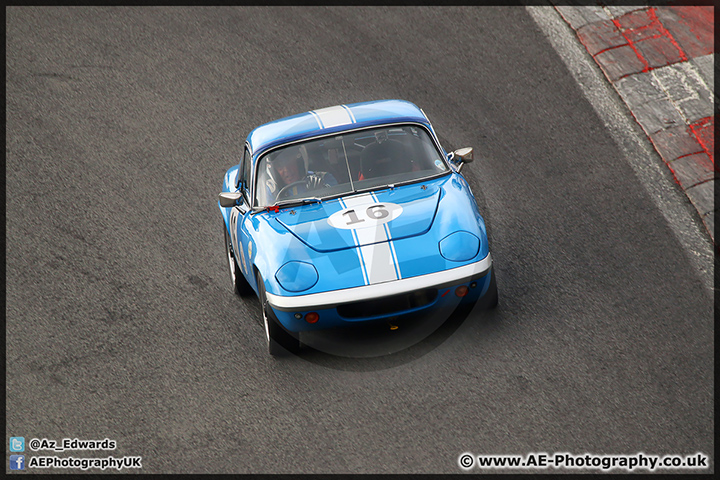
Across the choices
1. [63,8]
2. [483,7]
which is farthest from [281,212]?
[63,8]

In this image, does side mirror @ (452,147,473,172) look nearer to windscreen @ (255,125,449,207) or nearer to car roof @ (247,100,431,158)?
windscreen @ (255,125,449,207)

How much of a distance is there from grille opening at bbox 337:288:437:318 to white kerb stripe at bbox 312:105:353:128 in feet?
6.11

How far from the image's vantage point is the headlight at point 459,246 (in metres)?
5.34

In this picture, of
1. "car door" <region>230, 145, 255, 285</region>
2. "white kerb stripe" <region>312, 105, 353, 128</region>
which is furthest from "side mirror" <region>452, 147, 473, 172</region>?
"car door" <region>230, 145, 255, 285</region>

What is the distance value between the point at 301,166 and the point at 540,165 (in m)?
3.03

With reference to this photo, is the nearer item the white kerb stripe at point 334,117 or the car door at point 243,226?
the car door at point 243,226

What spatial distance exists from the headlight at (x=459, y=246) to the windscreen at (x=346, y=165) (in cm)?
85

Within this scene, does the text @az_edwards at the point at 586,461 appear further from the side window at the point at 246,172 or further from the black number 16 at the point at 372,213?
the side window at the point at 246,172

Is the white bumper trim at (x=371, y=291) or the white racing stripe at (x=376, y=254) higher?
the white racing stripe at (x=376, y=254)

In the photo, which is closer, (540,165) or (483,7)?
(540,165)

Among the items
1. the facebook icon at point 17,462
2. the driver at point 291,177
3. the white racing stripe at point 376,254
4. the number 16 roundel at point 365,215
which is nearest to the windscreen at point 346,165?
the driver at point 291,177

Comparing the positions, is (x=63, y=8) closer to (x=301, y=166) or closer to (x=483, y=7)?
(x=483, y=7)

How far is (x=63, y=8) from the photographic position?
38.4 feet

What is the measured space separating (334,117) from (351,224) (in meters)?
1.33
